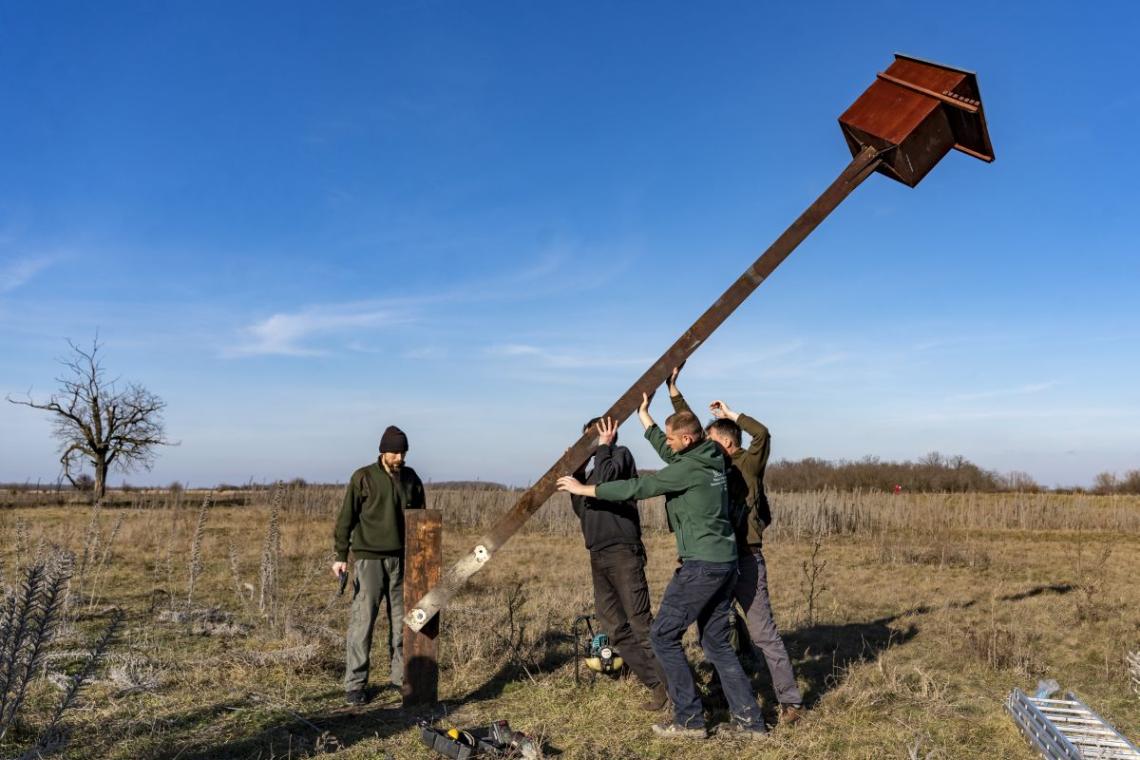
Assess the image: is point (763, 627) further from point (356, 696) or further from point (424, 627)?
point (356, 696)

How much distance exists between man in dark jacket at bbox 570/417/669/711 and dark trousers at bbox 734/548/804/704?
687 millimetres

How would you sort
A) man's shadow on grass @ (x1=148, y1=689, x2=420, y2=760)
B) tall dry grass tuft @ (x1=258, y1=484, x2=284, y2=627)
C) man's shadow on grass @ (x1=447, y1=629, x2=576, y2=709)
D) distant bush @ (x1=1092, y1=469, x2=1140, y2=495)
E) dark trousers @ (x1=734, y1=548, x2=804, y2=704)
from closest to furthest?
man's shadow on grass @ (x1=148, y1=689, x2=420, y2=760), dark trousers @ (x1=734, y1=548, x2=804, y2=704), man's shadow on grass @ (x1=447, y1=629, x2=576, y2=709), tall dry grass tuft @ (x1=258, y1=484, x2=284, y2=627), distant bush @ (x1=1092, y1=469, x2=1140, y2=495)

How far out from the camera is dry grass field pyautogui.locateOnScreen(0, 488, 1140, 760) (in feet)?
16.5

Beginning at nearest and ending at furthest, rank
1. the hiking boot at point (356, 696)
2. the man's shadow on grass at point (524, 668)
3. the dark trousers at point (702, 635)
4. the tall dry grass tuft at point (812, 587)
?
1. the dark trousers at point (702, 635)
2. the hiking boot at point (356, 696)
3. the man's shadow on grass at point (524, 668)
4. the tall dry grass tuft at point (812, 587)

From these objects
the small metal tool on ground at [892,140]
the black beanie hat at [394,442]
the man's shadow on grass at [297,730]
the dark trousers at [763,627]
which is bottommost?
the man's shadow on grass at [297,730]

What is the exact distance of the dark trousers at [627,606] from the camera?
5.65 meters

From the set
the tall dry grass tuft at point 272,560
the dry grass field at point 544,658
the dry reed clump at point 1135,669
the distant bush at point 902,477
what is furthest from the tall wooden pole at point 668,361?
the distant bush at point 902,477

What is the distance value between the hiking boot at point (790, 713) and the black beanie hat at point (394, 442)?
3.24 metres

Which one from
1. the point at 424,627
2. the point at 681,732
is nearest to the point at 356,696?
the point at 424,627

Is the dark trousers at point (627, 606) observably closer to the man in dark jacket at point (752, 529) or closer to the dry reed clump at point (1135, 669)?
the man in dark jacket at point (752, 529)

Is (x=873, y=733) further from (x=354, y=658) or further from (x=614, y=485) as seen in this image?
(x=354, y=658)

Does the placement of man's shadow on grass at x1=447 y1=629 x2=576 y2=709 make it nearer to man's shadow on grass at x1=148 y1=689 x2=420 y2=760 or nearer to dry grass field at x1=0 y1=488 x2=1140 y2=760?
dry grass field at x1=0 y1=488 x2=1140 y2=760

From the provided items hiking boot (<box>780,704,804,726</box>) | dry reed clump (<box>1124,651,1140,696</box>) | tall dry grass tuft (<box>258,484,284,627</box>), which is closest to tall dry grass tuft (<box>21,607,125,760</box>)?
tall dry grass tuft (<box>258,484,284,627</box>)

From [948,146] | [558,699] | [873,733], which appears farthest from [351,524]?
[948,146]
